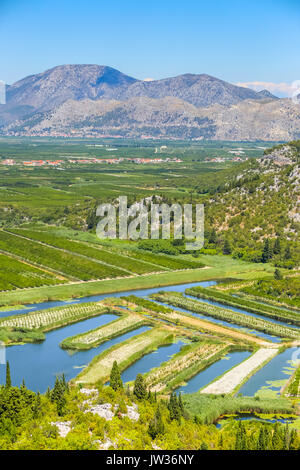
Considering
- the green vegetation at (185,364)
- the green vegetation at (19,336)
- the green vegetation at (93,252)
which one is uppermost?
the green vegetation at (93,252)

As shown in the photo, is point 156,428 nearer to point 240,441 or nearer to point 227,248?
point 240,441


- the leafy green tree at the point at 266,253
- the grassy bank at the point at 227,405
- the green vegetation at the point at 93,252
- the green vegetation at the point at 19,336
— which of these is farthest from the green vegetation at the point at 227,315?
the leafy green tree at the point at 266,253

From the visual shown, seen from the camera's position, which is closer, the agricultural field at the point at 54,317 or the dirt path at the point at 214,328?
the dirt path at the point at 214,328

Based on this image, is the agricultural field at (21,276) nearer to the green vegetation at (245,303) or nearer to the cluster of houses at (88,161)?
the green vegetation at (245,303)

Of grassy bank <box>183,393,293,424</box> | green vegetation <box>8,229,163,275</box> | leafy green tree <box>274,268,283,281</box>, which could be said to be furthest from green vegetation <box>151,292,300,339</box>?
grassy bank <box>183,393,293,424</box>

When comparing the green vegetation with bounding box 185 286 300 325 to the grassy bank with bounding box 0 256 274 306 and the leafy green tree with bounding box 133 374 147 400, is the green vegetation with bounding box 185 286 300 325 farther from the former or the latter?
the leafy green tree with bounding box 133 374 147 400

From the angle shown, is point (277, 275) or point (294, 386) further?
point (277, 275)

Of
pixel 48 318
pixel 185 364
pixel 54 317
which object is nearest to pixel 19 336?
pixel 48 318

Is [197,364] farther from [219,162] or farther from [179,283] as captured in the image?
[219,162]

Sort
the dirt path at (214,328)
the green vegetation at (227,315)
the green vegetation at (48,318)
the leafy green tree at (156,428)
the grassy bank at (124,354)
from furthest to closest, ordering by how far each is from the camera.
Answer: the green vegetation at (227,315), the green vegetation at (48,318), the dirt path at (214,328), the grassy bank at (124,354), the leafy green tree at (156,428)

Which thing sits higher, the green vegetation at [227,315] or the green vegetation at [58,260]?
the green vegetation at [58,260]

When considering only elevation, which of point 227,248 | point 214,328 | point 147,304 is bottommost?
point 214,328

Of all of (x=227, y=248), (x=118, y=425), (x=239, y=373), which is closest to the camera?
(x=118, y=425)
